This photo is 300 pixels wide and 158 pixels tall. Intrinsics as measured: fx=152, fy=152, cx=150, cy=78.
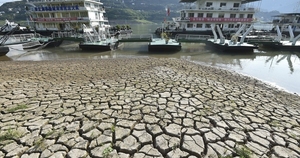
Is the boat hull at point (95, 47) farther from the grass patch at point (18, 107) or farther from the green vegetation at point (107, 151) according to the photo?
the green vegetation at point (107, 151)

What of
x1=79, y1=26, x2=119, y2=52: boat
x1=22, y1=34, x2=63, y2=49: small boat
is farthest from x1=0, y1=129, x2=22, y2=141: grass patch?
x1=22, y1=34, x2=63, y2=49: small boat

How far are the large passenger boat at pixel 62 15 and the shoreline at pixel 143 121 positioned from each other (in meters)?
24.2

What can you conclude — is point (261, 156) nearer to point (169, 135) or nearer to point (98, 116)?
point (169, 135)

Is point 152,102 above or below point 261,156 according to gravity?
above

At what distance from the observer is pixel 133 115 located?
389 centimetres

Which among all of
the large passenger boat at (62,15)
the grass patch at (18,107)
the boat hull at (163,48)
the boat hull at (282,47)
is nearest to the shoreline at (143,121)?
the grass patch at (18,107)

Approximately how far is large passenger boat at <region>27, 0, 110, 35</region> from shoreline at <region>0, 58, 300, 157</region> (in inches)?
954

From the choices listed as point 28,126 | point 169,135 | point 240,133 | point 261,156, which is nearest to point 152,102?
point 169,135

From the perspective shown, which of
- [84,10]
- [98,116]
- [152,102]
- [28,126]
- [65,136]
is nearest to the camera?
[65,136]

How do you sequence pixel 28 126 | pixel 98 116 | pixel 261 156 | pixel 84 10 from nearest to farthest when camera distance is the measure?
pixel 261 156 → pixel 28 126 → pixel 98 116 → pixel 84 10

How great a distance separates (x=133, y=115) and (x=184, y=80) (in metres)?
3.32

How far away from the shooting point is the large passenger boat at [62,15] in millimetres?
A: 27062

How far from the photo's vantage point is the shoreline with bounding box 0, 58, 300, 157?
2.88 metres

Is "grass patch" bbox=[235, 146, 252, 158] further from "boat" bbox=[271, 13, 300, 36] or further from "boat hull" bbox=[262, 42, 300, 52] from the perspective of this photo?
"boat" bbox=[271, 13, 300, 36]
